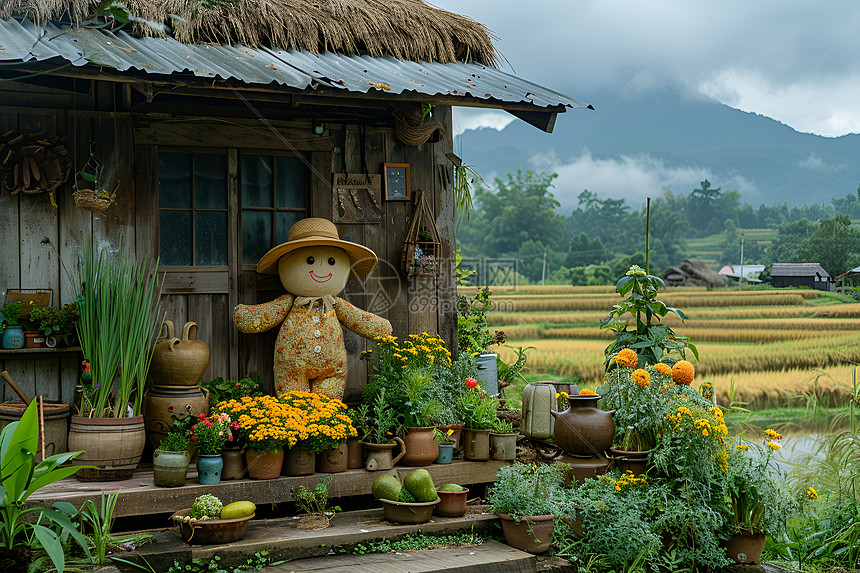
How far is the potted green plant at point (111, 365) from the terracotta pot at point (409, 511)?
165 cm

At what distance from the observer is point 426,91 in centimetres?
470

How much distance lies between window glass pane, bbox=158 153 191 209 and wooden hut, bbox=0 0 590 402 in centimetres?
1

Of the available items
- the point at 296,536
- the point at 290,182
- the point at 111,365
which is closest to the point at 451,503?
the point at 296,536

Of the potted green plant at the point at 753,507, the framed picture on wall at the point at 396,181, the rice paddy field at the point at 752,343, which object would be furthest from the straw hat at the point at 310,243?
the rice paddy field at the point at 752,343

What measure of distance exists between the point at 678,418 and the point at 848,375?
8.00m

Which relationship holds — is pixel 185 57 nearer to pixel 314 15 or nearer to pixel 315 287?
pixel 314 15

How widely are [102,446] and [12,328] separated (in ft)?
3.44

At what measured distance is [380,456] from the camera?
4578 millimetres

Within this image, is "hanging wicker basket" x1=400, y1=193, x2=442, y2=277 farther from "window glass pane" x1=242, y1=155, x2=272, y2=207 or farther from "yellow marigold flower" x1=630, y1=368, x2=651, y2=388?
"yellow marigold flower" x1=630, y1=368, x2=651, y2=388

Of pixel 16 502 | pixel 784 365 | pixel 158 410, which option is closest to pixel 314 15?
pixel 158 410

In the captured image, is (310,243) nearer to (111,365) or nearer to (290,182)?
(290,182)

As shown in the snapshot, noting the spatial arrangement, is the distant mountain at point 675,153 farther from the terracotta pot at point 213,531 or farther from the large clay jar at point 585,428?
the terracotta pot at point 213,531

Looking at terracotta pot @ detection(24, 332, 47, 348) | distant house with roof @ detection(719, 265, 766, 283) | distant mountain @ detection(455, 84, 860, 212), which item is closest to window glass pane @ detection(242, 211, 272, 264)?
terracotta pot @ detection(24, 332, 47, 348)

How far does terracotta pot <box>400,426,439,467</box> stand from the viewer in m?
4.70
